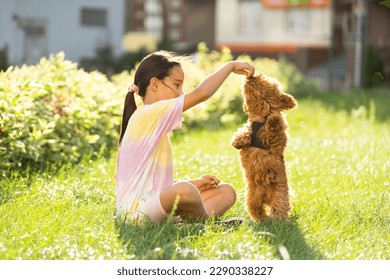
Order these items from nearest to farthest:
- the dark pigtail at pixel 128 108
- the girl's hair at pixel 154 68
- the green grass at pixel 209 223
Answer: the green grass at pixel 209 223 → the girl's hair at pixel 154 68 → the dark pigtail at pixel 128 108

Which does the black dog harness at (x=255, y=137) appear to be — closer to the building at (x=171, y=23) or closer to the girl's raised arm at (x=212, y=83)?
the girl's raised arm at (x=212, y=83)

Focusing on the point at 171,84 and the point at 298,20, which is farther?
the point at 298,20

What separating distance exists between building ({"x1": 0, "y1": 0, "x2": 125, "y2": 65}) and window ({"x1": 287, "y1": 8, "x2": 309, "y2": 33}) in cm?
617

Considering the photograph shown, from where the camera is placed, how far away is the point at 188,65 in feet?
38.8

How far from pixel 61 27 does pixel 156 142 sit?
20.9 meters

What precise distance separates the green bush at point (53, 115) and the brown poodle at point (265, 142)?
7.57 ft

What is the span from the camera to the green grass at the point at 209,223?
417 cm

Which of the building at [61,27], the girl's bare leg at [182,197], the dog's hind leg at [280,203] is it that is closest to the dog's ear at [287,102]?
the dog's hind leg at [280,203]

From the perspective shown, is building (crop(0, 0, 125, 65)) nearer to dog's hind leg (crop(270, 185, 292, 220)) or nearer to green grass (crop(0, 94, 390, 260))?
green grass (crop(0, 94, 390, 260))

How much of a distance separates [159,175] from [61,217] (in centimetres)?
78

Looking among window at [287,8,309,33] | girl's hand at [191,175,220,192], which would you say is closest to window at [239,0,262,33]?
window at [287,8,309,33]

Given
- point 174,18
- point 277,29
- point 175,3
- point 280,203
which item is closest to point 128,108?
point 280,203

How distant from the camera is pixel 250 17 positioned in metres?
28.5

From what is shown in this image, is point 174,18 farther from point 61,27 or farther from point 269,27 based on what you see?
point 61,27
